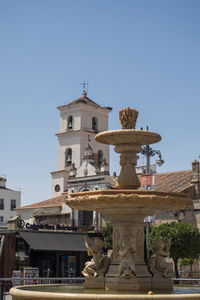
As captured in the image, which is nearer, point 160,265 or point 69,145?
point 160,265

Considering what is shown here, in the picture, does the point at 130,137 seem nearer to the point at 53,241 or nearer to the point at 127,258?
the point at 127,258

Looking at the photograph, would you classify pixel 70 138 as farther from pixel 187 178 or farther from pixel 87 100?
pixel 187 178

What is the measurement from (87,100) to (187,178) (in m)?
18.6

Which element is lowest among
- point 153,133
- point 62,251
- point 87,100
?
point 62,251

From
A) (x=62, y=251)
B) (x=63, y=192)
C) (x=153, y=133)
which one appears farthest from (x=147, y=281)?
(x=63, y=192)

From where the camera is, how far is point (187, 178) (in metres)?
46.3

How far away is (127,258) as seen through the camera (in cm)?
1091

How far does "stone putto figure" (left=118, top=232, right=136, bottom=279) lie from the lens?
423 inches

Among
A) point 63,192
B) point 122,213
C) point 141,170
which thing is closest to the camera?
point 122,213

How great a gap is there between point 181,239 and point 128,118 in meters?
21.5

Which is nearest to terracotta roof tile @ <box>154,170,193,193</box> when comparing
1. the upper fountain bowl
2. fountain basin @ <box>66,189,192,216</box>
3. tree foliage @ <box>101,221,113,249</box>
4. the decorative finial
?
tree foliage @ <box>101,221,113,249</box>

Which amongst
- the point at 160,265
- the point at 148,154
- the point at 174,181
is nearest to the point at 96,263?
the point at 160,265

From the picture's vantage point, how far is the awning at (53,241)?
32409mm

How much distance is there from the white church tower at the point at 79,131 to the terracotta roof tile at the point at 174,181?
9836 mm
